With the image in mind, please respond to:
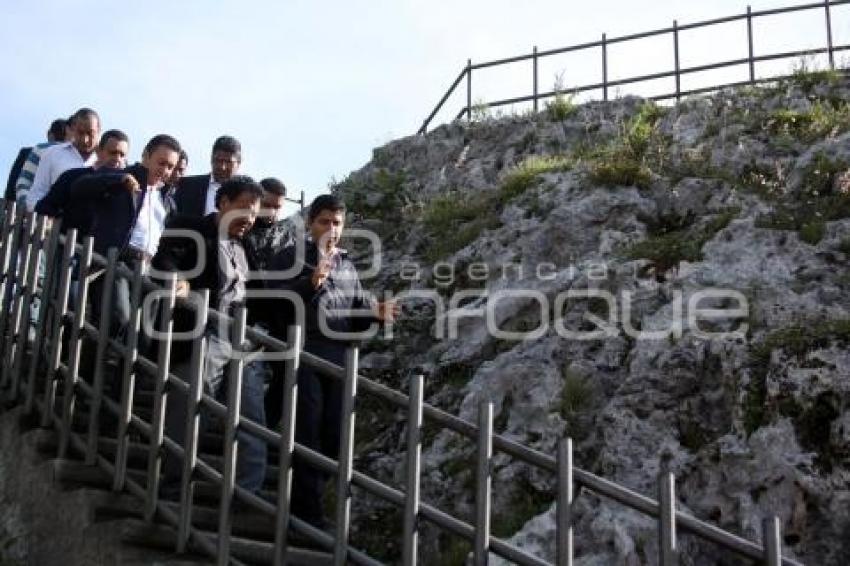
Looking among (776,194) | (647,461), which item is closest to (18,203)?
(647,461)

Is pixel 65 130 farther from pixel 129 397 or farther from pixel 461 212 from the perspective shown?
pixel 461 212

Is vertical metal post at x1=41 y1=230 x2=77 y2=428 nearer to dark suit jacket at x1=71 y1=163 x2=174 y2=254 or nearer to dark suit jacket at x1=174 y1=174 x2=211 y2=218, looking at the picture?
dark suit jacket at x1=71 y1=163 x2=174 y2=254

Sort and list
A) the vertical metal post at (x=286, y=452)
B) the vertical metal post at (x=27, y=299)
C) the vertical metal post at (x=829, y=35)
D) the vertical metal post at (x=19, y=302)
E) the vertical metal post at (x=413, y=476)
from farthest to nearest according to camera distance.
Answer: the vertical metal post at (x=829, y=35) < the vertical metal post at (x=19, y=302) < the vertical metal post at (x=27, y=299) < the vertical metal post at (x=286, y=452) < the vertical metal post at (x=413, y=476)

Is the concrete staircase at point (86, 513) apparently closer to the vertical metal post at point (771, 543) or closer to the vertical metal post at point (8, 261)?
the vertical metal post at point (8, 261)

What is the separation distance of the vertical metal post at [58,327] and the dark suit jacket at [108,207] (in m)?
0.39

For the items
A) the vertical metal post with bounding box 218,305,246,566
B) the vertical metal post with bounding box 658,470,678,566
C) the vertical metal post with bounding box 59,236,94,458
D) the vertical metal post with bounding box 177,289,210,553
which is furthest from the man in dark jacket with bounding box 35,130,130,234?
the vertical metal post with bounding box 658,470,678,566

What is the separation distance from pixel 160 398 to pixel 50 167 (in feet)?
8.80

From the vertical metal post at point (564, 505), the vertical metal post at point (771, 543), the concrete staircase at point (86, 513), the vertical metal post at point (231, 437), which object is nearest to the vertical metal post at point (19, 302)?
the concrete staircase at point (86, 513)

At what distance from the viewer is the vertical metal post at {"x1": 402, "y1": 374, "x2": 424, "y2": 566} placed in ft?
12.6

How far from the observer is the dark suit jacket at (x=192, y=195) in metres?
6.73

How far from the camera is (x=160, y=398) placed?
4.74 meters

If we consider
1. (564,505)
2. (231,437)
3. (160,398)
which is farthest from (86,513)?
(564,505)

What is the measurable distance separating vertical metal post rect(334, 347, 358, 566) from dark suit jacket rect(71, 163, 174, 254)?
2.43 m

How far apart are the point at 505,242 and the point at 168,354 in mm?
4980
